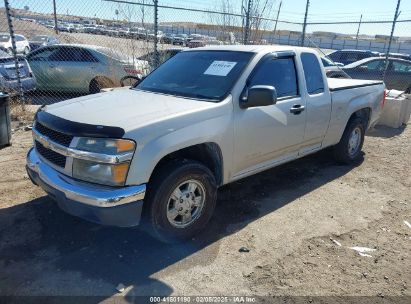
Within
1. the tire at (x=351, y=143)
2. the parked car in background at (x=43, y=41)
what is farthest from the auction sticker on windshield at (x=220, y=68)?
the parked car in background at (x=43, y=41)

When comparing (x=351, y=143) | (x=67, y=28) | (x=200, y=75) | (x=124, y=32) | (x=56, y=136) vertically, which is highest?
(x=124, y=32)

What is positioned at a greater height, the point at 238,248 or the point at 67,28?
the point at 67,28

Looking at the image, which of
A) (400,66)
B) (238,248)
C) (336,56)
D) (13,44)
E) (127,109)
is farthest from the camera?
(336,56)

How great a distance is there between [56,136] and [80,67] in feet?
24.4

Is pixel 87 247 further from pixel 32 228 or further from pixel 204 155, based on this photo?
pixel 204 155

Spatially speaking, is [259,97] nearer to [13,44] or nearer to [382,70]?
[13,44]

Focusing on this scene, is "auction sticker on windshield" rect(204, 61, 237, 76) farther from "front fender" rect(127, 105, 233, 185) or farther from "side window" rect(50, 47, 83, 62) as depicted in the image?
"side window" rect(50, 47, 83, 62)

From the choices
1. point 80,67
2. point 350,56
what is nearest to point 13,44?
point 80,67

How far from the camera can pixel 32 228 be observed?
12.5 feet

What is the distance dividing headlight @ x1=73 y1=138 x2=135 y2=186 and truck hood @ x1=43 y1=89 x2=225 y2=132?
149mm

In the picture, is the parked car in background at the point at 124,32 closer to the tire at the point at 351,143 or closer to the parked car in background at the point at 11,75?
the parked car in background at the point at 11,75

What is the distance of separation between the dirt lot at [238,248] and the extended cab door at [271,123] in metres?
0.61

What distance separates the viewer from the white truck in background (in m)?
3.05

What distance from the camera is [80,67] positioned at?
1013 cm
